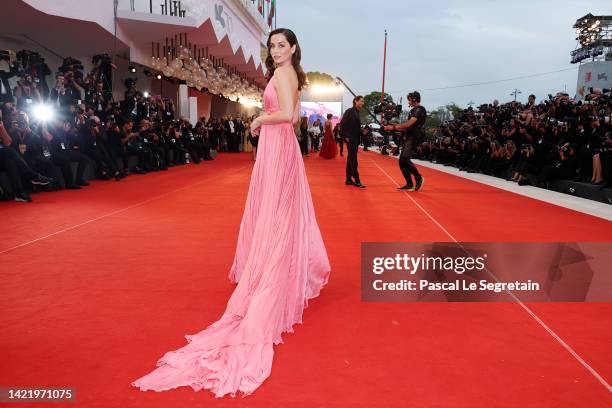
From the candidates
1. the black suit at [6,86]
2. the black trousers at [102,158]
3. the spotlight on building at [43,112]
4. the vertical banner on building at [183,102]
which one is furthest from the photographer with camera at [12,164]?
the vertical banner on building at [183,102]

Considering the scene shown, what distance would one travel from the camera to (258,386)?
7.37 ft

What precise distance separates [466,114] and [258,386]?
20.3 metres

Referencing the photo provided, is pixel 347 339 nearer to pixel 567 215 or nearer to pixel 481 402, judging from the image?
pixel 481 402

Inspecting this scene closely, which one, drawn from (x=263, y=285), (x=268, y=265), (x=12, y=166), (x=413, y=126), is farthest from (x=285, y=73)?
(x=413, y=126)

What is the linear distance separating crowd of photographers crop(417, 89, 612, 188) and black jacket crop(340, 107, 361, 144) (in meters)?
4.25

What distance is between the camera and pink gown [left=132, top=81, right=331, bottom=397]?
2312 millimetres

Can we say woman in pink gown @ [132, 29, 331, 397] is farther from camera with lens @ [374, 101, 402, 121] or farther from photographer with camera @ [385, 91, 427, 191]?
camera with lens @ [374, 101, 402, 121]

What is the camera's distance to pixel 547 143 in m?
11.4

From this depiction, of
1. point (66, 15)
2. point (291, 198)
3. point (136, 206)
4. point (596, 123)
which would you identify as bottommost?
point (136, 206)

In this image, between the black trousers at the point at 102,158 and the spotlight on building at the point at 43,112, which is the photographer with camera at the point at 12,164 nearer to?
the spotlight on building at the point at 43,112

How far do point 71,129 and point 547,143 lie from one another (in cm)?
1036

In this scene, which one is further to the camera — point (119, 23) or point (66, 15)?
point (119, 23)

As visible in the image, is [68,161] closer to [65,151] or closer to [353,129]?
[65,151]

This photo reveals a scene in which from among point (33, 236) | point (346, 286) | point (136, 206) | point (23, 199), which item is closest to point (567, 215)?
point (346, 286)
